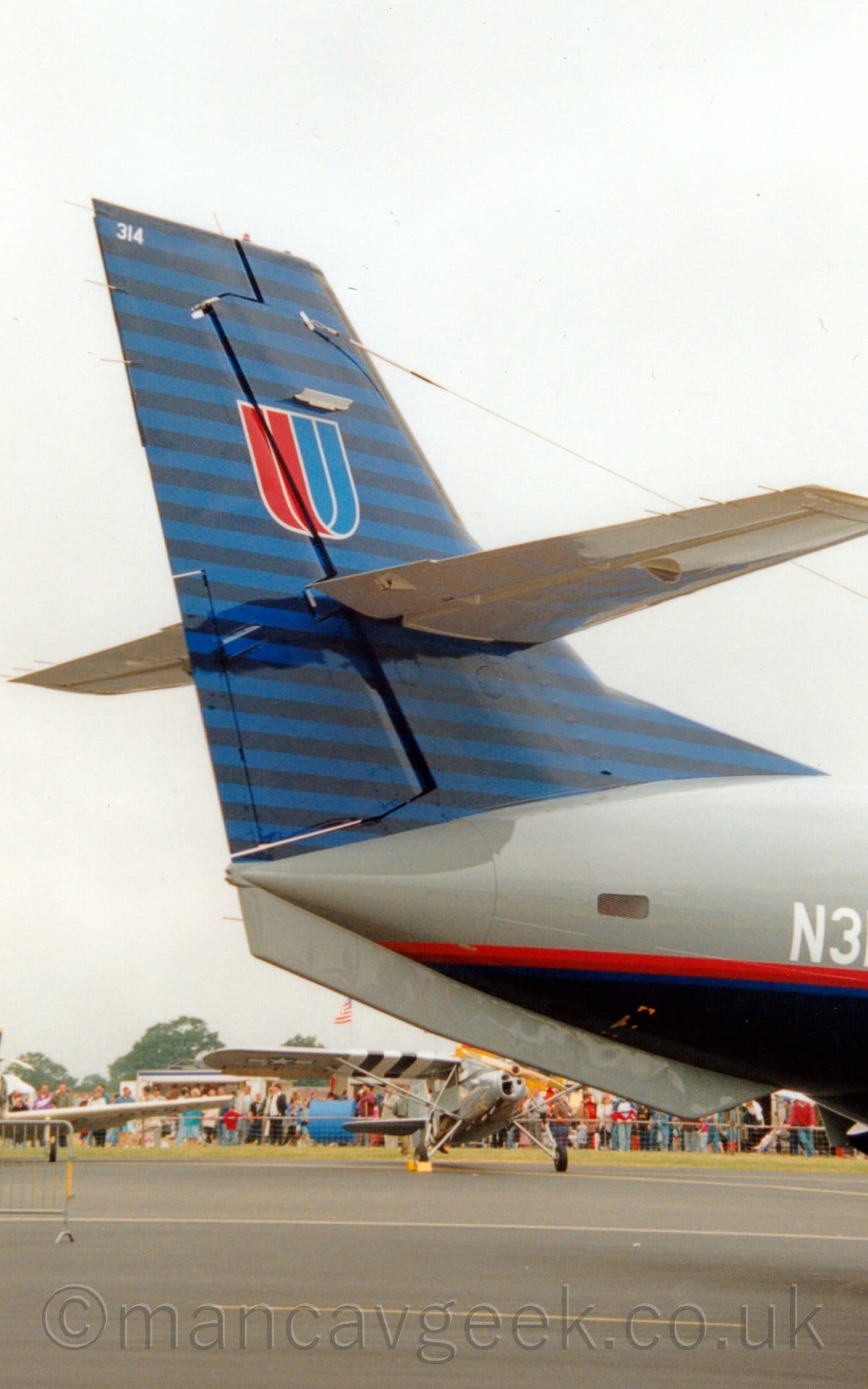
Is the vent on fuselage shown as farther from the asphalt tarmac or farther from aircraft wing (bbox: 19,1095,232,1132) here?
aircraft wing (bbox: 19,1095,232,1132)

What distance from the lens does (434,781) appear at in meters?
8.80

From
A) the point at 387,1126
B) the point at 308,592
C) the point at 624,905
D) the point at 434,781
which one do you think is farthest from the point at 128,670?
the point at 387,1126

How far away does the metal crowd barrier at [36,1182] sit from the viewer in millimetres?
13633

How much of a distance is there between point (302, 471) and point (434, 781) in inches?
77.4

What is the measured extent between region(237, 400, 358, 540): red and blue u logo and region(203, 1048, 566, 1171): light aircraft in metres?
16.3

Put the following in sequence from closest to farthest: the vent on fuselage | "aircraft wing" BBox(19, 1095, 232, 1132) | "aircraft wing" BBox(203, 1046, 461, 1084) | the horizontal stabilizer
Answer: the vent on fuselage < the horizontal stabilizer < "aircraft wing" BBox(203, 1046, 461, 1084) < "aircraft wing" BBox(19, 1095, 232, 1132)

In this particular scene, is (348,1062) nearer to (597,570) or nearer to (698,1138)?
(698,1138)

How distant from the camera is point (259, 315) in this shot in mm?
9336

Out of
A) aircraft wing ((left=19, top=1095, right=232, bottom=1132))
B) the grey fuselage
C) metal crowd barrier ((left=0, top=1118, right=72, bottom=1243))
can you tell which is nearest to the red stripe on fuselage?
the grey fuselage

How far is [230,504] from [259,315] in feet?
4.11

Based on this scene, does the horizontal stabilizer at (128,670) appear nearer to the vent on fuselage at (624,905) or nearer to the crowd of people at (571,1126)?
the vent on fuselage at (624,905)

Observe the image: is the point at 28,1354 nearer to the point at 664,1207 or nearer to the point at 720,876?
the point at 720,876

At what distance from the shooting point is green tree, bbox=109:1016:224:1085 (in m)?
119

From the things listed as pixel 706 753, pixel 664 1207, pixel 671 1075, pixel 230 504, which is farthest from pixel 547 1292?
pixel 664 1207
